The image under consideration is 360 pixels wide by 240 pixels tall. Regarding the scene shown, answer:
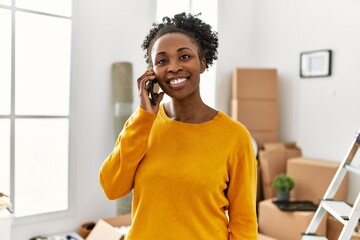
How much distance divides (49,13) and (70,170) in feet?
3.64

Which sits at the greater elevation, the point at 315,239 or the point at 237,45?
the point at 237,45

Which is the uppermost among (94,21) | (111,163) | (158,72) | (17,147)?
(94,21)

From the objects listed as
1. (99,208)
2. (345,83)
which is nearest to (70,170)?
(99,208)

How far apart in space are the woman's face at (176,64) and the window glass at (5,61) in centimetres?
156

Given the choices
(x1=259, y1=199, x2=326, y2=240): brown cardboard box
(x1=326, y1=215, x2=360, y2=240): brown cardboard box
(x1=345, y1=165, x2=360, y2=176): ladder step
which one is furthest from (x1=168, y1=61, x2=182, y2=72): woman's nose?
(x1=326, y1=215, x2=360, y2=240): brown cardboard box

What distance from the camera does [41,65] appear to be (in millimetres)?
2377

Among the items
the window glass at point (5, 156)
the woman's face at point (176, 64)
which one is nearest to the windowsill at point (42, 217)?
the window glass at point (5, 156)

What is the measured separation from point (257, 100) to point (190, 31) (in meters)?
2.26

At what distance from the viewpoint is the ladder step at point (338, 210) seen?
1777 mm

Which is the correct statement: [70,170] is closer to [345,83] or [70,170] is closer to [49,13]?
[49,13]

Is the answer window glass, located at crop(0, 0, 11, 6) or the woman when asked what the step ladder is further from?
window glass, located at crop(0, 0, 11, 6)

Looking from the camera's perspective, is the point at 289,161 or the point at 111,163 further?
the point at 289,161

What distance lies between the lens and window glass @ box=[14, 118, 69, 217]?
2.31 meters

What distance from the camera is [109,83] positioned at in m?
2.62
